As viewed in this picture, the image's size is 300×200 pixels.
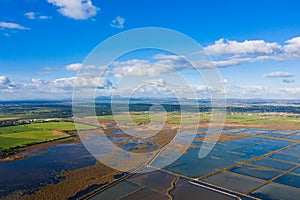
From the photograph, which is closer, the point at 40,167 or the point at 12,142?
the point at 40,167

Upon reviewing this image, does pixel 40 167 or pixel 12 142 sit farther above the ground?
pixel 12 142

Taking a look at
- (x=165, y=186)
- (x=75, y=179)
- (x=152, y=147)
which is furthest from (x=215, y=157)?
(x=75, y=179)

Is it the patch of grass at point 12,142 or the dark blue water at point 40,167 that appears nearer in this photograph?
the dark blue water at point 40,167

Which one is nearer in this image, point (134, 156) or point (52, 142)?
point (134, 156)

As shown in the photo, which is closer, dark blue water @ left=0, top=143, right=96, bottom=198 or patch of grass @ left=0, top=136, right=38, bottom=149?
dark blue water @ left=0, top=143, right=96, bottom=198

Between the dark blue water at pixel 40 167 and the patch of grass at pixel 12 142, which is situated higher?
the patch of grass at pixel 12 142

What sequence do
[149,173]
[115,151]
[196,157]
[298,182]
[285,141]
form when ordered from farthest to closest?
[285,141]
[115,151]
[196,157]
[149,173]
[298,182]

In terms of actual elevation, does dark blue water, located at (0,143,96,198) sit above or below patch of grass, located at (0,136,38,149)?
below

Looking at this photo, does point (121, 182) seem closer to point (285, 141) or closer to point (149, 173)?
point (149, 173)

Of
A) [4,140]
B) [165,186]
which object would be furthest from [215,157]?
[4,140]

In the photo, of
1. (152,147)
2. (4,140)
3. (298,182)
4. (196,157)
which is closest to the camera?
(298,182)
